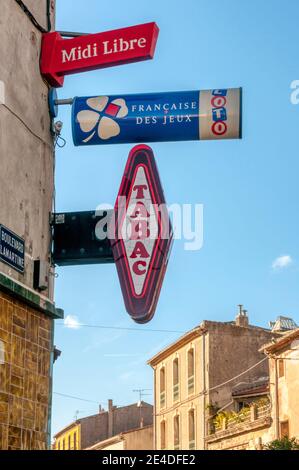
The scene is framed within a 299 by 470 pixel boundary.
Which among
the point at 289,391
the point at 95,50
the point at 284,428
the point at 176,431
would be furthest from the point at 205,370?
the point at 95,50

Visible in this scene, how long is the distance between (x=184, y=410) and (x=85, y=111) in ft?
149

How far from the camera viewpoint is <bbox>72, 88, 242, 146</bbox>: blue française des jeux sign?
39.7 ft

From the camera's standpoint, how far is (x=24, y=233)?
12.2 meters

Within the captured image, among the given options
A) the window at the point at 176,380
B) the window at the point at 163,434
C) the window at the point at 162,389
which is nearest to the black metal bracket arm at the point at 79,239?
the window at the point at 176,380

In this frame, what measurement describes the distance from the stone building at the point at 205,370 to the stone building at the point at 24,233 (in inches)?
1618

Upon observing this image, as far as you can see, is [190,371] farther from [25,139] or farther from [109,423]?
[25,139]

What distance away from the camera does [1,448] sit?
11.2m

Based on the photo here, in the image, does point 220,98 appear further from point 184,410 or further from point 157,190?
point 184,410

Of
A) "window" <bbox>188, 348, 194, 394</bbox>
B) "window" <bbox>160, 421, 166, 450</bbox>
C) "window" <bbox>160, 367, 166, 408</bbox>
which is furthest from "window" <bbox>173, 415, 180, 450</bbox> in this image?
"window" <bbox>188, 348, 194, 394</bbox>

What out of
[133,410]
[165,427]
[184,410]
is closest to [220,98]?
[184,410]

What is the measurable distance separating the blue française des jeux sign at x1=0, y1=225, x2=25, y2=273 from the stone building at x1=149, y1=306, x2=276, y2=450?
4187 centimetres

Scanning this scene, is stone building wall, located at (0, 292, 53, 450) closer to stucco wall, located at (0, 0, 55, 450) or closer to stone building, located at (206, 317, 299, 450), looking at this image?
stucco wall, located at (0, 0, 55, 450)

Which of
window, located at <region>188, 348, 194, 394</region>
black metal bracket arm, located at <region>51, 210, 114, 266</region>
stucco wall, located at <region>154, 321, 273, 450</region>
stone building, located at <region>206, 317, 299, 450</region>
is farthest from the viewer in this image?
window, located at <region>188, 348, 194, 394</region>

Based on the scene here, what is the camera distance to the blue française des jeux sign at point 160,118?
39.7 ft
